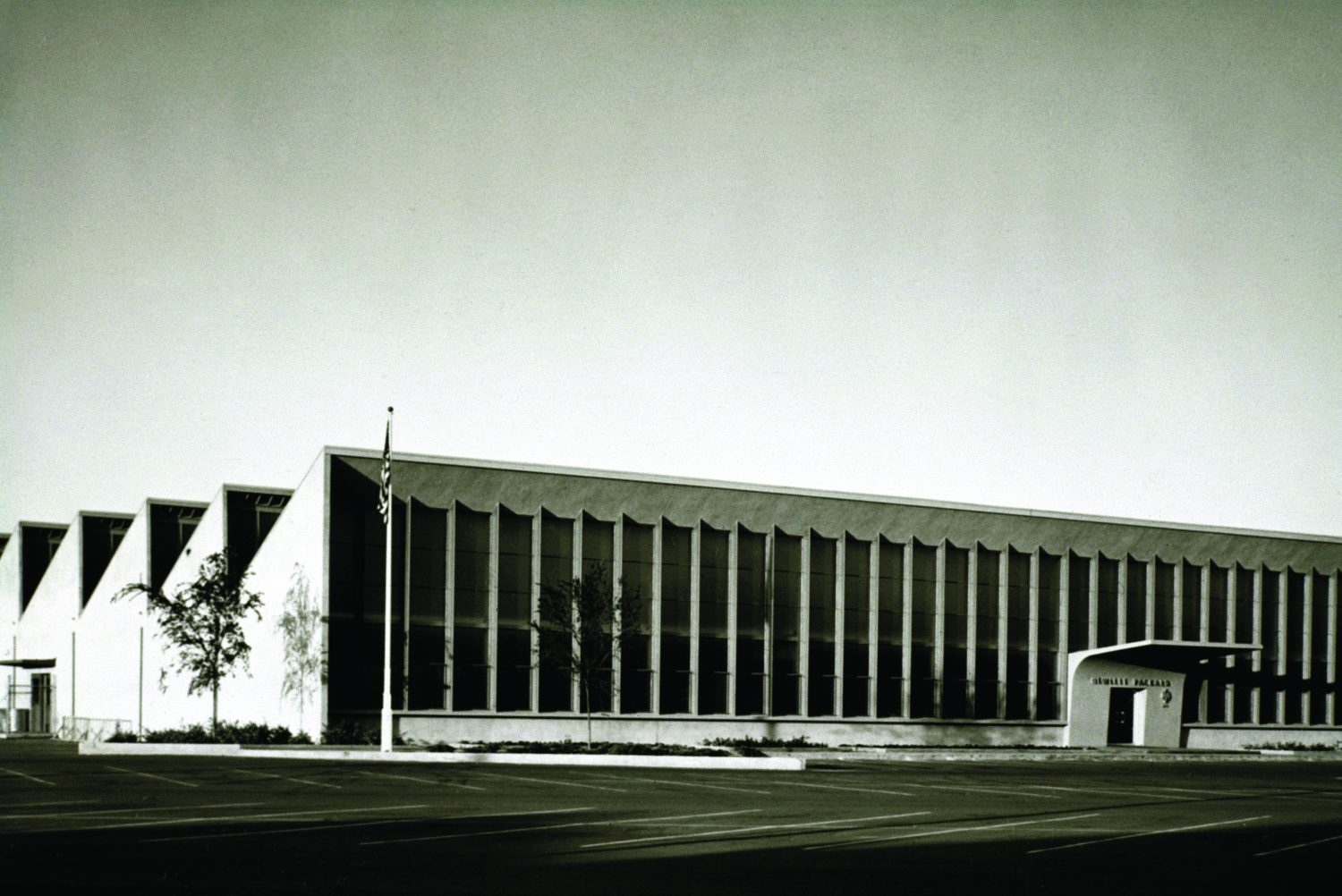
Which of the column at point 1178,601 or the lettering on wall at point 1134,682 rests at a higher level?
the column at point 1178,601

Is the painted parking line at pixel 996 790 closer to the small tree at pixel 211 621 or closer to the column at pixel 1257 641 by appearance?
the small tree at pixel 211 621

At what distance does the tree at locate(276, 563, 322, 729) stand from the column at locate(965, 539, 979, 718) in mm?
25318

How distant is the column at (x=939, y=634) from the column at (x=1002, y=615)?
8.42 ft

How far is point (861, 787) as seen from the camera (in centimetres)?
2770

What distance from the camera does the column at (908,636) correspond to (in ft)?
180

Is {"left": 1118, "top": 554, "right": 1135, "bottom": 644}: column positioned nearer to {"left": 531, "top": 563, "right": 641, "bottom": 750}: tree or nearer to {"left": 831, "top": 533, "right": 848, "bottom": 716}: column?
{"left": 831, "top": 533, "right": 848, "bottom": 716}: column

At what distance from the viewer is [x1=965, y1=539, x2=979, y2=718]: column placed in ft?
184

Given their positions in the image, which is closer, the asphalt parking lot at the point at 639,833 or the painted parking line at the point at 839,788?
the asphalt parking lot at the point at 639,833

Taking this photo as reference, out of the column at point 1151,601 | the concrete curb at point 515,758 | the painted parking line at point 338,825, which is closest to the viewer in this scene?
the painted parking line at point 338,825

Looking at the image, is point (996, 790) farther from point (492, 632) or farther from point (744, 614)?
point (744, 614)

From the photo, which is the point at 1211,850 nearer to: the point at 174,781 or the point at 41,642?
the point at 174,781

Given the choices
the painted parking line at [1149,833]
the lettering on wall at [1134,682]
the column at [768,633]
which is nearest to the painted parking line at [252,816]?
the painted parking line at [1149,833]

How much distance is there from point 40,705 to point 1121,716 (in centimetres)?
5695

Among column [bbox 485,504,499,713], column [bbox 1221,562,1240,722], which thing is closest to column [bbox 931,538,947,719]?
column [bbox 1221,562,1240,722]
